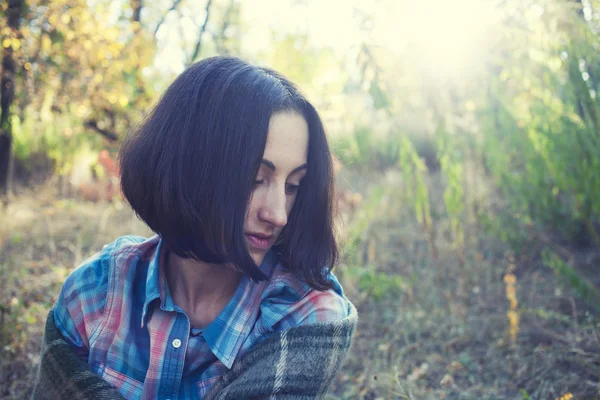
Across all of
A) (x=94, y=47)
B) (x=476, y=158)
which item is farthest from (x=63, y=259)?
(x=476, y=158)

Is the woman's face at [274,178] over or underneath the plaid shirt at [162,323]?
over

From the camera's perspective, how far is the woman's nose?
4.23 feet

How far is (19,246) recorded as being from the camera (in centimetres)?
349

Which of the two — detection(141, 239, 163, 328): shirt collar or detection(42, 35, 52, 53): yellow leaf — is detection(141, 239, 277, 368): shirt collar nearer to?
detection(141, 239, 163, 328): shirt collar

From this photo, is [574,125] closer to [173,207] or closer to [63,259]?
[173,207]

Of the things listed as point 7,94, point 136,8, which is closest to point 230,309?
point 7,94

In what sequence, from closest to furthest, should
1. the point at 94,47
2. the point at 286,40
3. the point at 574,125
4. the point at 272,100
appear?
1. the point at 272,100
2. the point at 574,125
3. the point at 94,47
4. the point at 286,40

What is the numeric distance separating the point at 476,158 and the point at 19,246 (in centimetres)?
343

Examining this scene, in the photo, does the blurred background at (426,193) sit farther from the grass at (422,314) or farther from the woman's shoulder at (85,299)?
the woman's shoulder at (85,299)

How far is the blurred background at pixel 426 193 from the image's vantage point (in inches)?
87.7

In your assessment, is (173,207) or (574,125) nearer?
(173,207)

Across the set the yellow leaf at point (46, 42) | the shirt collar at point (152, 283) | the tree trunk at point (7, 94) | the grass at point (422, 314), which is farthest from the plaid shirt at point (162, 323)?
the yellow leaf at point (46, 42)

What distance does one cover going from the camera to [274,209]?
1.29 metres

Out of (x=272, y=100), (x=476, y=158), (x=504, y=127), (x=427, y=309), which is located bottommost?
(x=427, y=309)
